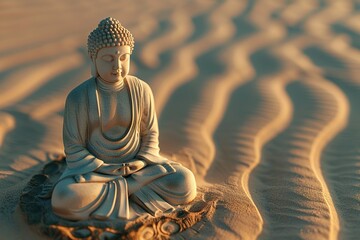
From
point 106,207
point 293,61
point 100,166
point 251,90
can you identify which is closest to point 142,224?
point 106,207

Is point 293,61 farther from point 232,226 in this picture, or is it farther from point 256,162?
point 232,226

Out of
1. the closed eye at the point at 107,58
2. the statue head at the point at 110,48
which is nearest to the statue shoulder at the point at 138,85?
the statue head at the point at 110,48

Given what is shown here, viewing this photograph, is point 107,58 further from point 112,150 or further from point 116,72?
point 112,150

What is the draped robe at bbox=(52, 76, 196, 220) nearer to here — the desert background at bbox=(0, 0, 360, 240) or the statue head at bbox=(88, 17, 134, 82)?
the statue head at bbox=(88, 17, 134, 82)

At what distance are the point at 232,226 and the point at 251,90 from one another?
252cm

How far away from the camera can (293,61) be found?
6617 mm

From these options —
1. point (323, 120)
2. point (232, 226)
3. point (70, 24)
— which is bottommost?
point (232, 226)

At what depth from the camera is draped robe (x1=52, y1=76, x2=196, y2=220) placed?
3.34m

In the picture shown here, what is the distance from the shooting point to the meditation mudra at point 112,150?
131 inches

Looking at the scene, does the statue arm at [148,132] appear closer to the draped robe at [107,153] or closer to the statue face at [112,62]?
the draped robe at [107,153]

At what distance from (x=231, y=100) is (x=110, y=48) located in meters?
2.43

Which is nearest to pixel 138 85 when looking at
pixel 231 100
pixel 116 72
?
pixel 116 72

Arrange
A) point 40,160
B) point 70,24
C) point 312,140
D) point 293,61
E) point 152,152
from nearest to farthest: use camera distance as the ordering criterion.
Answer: point 152,152 < point 40,160 < point 312,140 < point 293,61 < point 70,24

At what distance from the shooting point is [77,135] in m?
3.54
